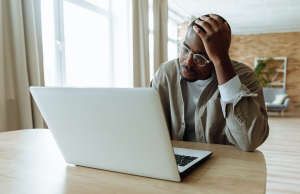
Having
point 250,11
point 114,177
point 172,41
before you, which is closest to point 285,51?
point 250,11

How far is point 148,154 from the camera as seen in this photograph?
500 millimetres

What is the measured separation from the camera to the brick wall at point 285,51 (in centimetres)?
718

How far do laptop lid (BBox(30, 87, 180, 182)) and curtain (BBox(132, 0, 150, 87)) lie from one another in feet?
9.74

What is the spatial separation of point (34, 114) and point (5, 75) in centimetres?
37

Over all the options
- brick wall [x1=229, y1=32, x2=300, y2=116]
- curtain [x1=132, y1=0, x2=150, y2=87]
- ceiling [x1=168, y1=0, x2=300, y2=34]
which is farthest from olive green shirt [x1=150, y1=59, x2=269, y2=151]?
brick wall [x1=229, y1=32, x2=300, y2=116]

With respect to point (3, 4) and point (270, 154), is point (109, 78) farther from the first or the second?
point (270, 154)

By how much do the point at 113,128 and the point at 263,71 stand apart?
7.69m

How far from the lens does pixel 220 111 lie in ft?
3.25

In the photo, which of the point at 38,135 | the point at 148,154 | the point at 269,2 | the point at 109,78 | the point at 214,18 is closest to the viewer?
the point at 148,154

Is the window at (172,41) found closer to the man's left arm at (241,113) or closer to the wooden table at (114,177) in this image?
the man's left arm at (241,113)

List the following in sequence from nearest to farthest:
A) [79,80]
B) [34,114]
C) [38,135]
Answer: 1. [38,135]
2. [34,114]
3. [79,80]

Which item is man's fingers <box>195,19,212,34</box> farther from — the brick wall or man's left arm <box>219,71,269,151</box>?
the brick wall

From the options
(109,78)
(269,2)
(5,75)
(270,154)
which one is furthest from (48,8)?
(269,2)

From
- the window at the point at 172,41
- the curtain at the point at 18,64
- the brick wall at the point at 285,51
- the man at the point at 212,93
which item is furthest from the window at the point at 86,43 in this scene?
the brick wall at the point at 285,51
